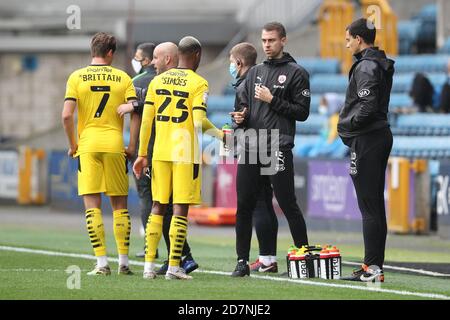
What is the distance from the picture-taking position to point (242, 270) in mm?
11414

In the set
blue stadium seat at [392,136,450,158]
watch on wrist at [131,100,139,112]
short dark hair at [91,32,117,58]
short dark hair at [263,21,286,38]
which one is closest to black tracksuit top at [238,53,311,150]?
short dark hair at [263,21,286,38]

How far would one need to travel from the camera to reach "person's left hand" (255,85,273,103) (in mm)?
11312

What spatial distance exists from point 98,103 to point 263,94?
57.7 inches

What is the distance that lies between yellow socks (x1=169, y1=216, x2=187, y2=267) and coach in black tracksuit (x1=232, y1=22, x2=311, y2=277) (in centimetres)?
73

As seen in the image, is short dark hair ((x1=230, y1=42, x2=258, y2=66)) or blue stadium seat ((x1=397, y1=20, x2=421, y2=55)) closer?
short dark hair ((x1=230, y1=42, x2=258, y2=66))

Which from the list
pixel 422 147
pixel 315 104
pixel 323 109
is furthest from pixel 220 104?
pixel 422 147

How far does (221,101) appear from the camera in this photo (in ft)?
86.9

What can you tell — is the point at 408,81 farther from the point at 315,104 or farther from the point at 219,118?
the point at 219,118

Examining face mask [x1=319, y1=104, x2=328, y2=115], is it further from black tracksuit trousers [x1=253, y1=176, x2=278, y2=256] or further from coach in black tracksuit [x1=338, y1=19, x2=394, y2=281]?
coach in black tracksuit [x1=338, y1=19, x2=394, y2=281]

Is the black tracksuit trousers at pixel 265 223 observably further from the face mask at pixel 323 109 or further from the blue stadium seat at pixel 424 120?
the face mask at pixel 323 109

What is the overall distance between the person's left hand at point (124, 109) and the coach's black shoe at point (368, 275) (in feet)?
7.85
